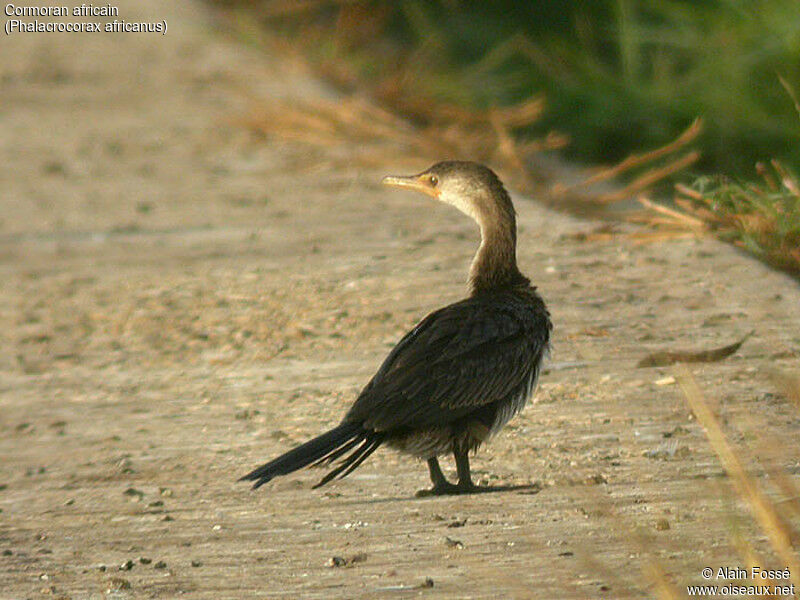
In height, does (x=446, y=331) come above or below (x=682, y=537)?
above

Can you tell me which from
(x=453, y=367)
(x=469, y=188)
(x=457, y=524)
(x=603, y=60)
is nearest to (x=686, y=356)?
(x=469, y=188)

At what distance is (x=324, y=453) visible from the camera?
4.30 meters

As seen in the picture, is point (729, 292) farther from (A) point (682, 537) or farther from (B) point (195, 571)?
(B) point (195, 571)

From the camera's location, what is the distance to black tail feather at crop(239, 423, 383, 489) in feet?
13.9

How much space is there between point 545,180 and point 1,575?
19.0 feet

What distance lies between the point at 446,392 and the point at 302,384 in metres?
1.26

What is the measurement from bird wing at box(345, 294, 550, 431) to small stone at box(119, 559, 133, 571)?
0.72 m

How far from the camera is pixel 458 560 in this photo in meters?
3.88

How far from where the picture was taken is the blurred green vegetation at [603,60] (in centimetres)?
868

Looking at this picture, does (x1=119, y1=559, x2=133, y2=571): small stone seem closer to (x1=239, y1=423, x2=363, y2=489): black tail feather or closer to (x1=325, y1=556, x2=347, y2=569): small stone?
(x1=239, y1=423, x2=363, y2=489): black tail feather

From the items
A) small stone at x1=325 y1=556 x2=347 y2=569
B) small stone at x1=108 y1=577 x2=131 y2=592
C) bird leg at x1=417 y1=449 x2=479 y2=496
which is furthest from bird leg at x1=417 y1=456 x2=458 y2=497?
small stone at x1=108 y1=577 x2=131 y2=592

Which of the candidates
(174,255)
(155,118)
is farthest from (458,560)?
(155,118)

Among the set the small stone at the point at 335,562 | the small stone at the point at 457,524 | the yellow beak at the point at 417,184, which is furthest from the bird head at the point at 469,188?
the small stone at the point at 335,562

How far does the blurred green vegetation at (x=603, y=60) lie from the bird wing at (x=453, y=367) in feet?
9.30
